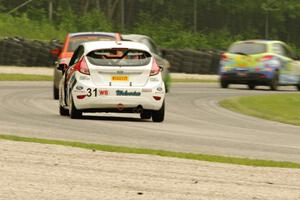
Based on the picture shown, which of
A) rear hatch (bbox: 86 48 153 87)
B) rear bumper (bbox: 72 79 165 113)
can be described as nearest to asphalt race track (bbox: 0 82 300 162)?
rear bumper (bbox: 72 79 165 113)

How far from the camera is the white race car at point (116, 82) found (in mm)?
19141

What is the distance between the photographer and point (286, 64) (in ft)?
117

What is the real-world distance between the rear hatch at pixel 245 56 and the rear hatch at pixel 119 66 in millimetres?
15400

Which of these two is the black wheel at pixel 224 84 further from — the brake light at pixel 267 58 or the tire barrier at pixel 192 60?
the tire barrier at pixel 192 60

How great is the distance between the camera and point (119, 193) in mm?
9734

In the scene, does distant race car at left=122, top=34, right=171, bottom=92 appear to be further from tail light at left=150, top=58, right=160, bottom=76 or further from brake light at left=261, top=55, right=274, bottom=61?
tail light at left=150, top=58, right=160, bottom=76

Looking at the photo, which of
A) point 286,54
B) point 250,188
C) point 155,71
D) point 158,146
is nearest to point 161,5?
point 286,54

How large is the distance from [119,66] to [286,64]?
1691cm

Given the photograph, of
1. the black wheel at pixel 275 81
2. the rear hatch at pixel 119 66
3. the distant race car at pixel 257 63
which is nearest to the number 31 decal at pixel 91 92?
the rear hatch at pixel 119 66

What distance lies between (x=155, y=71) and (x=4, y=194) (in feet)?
33.9

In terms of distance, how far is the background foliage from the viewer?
165 feet

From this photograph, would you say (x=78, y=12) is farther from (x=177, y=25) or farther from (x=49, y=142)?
(x=49, y=142)

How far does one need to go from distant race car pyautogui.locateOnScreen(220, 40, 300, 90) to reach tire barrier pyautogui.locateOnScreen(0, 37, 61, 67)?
9.85 m

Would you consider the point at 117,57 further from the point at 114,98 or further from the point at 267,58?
the point at 267,58
